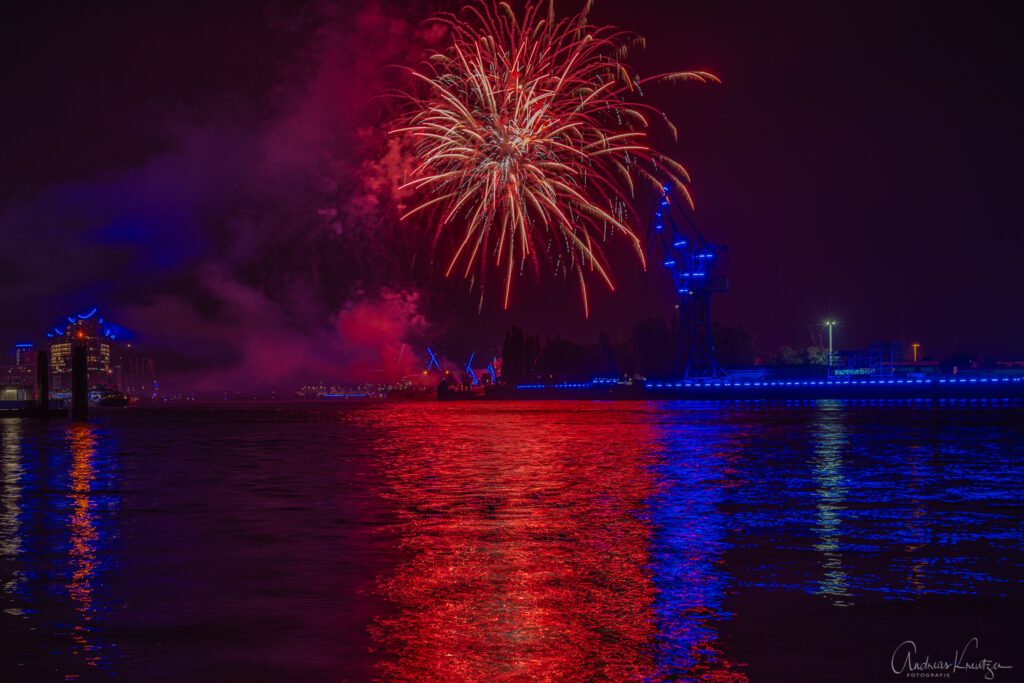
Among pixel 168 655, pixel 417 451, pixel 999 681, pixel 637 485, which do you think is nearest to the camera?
pixel 999 681

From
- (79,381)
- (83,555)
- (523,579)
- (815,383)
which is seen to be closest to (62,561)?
(83,555)

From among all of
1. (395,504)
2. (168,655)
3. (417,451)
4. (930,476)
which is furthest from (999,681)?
(417,451)

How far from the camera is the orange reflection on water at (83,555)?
833 centimetres

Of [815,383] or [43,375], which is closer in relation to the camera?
[43,375]

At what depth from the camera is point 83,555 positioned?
1313 centimetres

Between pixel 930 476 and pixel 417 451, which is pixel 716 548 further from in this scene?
pixel 417 451

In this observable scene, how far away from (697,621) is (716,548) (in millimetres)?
4446

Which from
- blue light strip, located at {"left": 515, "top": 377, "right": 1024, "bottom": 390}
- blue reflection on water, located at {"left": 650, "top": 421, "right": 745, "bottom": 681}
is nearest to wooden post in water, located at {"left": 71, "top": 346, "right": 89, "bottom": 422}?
blue reflection on water, located at {"left": 650, "top": 421, "right": 745, "bottom": 681}

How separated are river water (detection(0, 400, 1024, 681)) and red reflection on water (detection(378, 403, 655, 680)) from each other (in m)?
0.04

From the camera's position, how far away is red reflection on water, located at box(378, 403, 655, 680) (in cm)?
755

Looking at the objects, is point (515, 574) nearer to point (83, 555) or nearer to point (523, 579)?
point (523, 579)

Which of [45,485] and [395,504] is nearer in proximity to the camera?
[395,504]

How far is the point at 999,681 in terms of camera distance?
6898 mm

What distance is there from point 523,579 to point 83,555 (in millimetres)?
6524
